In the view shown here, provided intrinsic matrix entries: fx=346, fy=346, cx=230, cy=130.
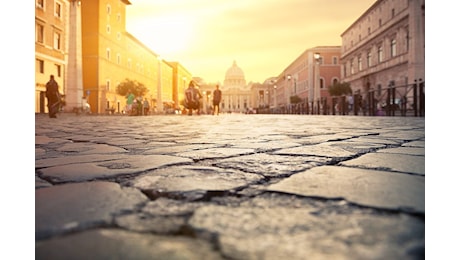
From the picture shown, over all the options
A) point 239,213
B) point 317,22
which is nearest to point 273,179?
point 239,213

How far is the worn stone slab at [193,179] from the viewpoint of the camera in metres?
1.10

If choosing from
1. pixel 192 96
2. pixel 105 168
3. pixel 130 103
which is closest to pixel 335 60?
pixel 192 96

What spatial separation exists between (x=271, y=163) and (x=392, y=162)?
1.77 feet

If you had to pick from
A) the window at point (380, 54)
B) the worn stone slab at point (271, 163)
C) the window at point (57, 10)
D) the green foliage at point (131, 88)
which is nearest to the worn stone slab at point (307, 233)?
the worn stone slab at point (271, 163)

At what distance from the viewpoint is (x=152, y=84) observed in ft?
104

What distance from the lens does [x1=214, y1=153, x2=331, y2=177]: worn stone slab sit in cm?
142

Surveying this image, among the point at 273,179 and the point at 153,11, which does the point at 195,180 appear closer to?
the point at 273,179

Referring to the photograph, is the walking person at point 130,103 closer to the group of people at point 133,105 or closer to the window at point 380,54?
the group of people at point 133,105

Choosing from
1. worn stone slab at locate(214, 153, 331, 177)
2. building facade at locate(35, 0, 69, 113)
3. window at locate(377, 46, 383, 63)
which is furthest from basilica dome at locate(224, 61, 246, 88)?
worn stone slab at locate(214, 153, 331, 177)

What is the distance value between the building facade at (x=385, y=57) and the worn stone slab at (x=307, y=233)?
32.3 ft

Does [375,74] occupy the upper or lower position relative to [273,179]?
Result: upper

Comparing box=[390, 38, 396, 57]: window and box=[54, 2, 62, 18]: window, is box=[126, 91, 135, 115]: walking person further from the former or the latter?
box=[390, 38, 396, 57]: window

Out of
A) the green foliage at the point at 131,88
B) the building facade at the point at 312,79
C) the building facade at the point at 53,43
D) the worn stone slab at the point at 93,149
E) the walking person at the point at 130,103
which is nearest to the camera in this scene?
the worn stone slab at the point at 93,149
